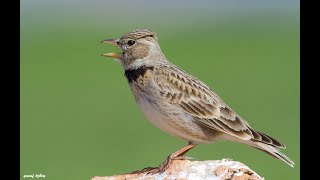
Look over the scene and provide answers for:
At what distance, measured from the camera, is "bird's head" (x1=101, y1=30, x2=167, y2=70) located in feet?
42.3

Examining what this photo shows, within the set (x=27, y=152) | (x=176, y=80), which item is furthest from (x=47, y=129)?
(x=176, y=80)

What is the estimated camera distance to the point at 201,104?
12.4m

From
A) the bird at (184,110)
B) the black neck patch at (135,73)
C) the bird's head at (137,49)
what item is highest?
the bird's head at (137,49)

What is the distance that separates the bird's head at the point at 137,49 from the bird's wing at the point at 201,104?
37 centimetres

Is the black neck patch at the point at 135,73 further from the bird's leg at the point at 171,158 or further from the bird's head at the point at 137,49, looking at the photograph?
the bird's leg at the point at 171,158

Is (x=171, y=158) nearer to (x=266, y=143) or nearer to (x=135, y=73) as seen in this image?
(x=266, y=143)

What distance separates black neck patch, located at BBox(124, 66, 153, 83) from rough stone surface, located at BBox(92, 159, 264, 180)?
5.05ft

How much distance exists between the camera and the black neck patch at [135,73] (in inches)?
495

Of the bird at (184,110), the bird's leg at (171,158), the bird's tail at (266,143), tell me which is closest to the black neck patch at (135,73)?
the bird at (184,110)

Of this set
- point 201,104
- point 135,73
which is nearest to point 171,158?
point 201,104

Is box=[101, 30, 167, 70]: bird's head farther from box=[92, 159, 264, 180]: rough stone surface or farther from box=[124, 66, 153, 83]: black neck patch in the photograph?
box=[92, 159, 264, 180]: rough stone surface

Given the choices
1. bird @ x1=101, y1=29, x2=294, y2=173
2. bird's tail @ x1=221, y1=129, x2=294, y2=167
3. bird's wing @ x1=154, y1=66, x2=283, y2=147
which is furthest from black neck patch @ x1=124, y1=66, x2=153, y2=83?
bird's tail @ x1=221, y1=129, x2=294, y2=167

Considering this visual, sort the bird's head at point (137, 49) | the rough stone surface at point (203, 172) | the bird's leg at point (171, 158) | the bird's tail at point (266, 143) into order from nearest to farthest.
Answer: the rough stone surface at point (203, 172), the bird's leg at point (171, 158), the bird's tail at point (266, 143), the bird's head at point (137, 49)
